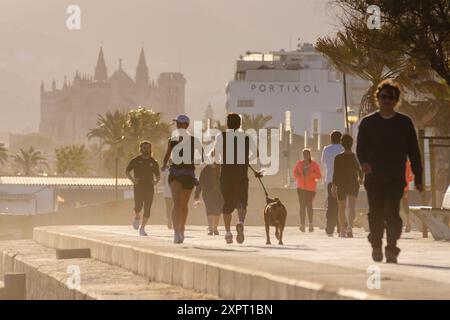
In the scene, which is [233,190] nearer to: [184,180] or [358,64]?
[184,180]

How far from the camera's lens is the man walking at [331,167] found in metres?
25.4

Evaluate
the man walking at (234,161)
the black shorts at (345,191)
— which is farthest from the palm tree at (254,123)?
the man walking at (234,161)

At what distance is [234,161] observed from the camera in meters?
19.9

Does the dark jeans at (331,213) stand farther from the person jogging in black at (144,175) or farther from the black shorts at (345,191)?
the person jogging in black at (144,175)

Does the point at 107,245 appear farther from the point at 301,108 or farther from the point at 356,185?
the point at 301,108

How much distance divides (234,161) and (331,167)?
5.76 metres

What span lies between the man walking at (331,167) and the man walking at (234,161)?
17.4 ft

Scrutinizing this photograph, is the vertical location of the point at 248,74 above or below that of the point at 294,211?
above

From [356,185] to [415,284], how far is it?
12.9 m

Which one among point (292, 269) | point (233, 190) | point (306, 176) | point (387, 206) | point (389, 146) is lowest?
point (292, 269)

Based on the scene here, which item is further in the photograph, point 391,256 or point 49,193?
point 49,193

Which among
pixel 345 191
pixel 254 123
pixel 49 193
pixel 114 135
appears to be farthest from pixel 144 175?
pixel 49 193

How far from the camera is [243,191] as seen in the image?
1997 centimetres
